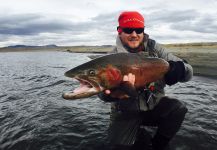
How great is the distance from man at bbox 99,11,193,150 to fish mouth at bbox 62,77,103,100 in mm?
974

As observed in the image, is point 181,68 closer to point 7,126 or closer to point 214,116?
point 214,116

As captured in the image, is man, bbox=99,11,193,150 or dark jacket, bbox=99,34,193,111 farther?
dark jacket, bbox=99,34,193,111

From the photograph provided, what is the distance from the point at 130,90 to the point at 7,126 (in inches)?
185

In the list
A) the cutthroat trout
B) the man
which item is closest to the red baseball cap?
the man

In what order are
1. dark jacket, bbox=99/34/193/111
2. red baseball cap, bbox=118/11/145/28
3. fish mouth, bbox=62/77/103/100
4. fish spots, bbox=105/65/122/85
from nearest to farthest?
fish mouth, bbox=62/77/103/100
fish spots, bbox=105/65/122/85
red baseball cap, bbox=118/11/145/28
dark jacket, bbox=99/34/193/111

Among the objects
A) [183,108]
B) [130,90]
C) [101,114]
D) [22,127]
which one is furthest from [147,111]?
[22,127]

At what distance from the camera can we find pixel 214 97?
10141 millimetres

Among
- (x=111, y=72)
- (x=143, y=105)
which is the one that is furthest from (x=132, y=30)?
(x=143, y=105)

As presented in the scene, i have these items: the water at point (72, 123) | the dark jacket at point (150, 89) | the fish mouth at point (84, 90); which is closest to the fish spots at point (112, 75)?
the fish mouth at point (84, 90)

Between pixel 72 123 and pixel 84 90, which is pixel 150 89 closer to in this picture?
pixel 84 90

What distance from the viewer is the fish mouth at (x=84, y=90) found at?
13.1 feet

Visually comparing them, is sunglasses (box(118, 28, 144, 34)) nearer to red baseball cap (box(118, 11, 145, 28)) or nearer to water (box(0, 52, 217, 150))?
red baseball cap (box(118, 11, 145, 28))

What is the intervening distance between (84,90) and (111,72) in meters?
0.50

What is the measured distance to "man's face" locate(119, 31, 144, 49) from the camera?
17.3 feet
